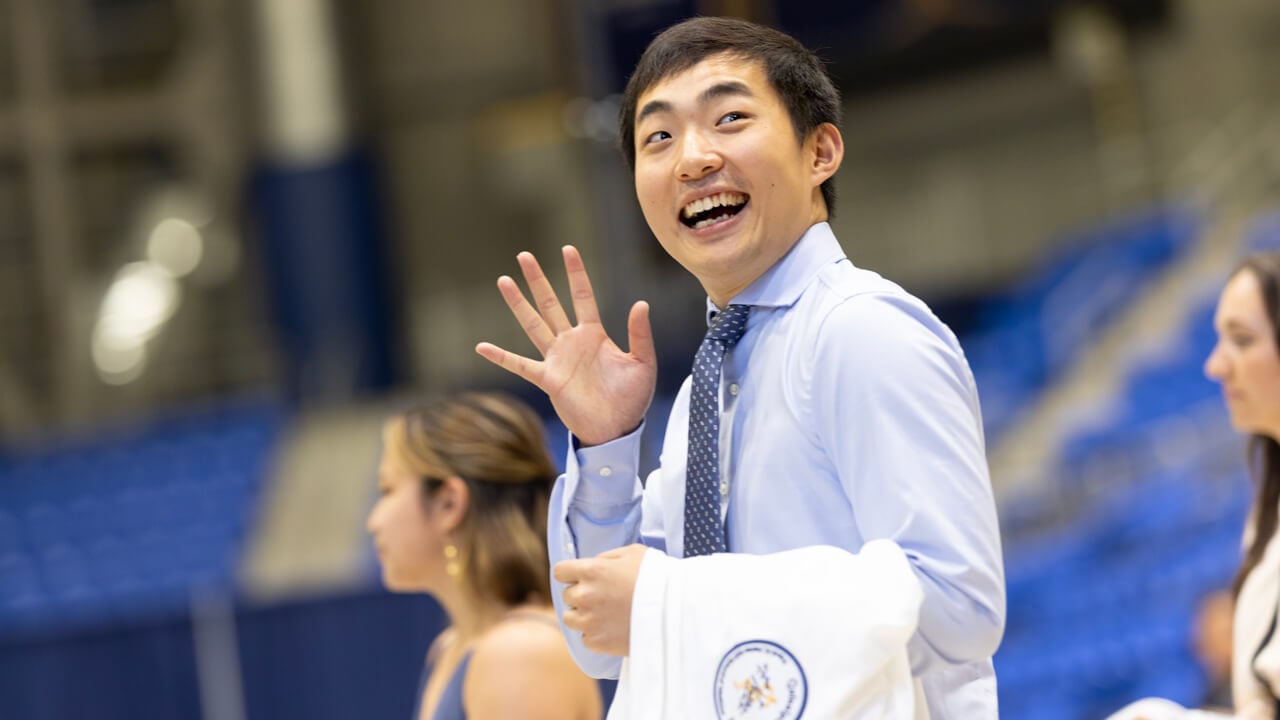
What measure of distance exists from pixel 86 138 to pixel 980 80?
8.53 m

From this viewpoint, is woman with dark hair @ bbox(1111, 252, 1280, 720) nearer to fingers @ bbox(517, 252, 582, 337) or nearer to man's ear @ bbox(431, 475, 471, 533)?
fingers @ bbox(517, 252, 582, 337)

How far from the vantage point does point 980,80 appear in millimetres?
14016

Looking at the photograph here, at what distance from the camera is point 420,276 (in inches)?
628

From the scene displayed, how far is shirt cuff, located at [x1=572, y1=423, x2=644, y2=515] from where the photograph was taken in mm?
1767

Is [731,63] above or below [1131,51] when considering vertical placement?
below

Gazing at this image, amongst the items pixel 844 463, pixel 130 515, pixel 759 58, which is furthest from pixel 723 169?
pixel 130 515

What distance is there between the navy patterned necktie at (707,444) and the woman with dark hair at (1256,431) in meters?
0.95

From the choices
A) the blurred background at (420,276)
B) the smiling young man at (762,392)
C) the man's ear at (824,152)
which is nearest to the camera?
the smiling young man at (762,392)

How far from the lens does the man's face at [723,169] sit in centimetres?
174

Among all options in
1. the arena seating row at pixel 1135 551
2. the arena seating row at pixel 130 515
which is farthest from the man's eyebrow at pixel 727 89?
the arena seating row at pixel 130 515

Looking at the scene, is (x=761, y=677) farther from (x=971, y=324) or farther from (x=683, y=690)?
(x=971, y=324)

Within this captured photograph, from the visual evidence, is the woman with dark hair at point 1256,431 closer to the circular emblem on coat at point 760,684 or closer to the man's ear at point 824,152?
the man's ear at point 824,152

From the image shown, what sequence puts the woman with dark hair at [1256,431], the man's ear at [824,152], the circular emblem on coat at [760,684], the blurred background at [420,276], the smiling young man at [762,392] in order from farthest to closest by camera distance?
the blurred background at [420,276] < the woman with dark hair at [1256,431] < the man's ear at [824,152] < the smiling young man at [762,392] < the circular emblem on coat at [760,684]

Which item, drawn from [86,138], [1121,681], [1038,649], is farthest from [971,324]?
[86,138]
